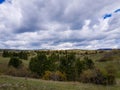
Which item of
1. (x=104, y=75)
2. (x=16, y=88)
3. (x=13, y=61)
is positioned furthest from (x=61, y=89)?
(x=13, y=61)

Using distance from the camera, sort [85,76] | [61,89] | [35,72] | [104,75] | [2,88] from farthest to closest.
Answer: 1. [35,72]
2. [85,76]
3. [104,75]
4. [61,89]
5. [2,88]

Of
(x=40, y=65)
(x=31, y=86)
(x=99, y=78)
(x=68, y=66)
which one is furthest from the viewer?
(x=40, y=65)

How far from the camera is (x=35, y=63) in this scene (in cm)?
5728

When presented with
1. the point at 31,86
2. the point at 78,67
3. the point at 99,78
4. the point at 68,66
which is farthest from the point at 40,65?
the point at 31,86

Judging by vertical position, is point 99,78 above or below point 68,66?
below

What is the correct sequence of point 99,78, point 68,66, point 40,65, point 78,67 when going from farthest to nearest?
point 40,65, point 68,66, point 78,67, point 99,78

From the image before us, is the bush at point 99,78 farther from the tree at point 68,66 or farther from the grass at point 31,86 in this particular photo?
the tree at point 68,66

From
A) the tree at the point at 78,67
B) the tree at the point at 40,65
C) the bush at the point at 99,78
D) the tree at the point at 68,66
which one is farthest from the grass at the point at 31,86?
the tree at the point at 40,65

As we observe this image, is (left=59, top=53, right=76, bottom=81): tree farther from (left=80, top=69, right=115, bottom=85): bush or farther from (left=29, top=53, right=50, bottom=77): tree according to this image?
(left=80, top=69, right=115, bottom=85): bush

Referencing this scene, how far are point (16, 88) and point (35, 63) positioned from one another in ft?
138

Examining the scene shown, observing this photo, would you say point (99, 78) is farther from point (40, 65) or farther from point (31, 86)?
point (40, 65)

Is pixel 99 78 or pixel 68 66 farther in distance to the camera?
pixel 68 66

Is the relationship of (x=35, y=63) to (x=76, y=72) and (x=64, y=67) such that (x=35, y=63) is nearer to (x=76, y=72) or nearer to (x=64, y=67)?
(x=64, y=67)

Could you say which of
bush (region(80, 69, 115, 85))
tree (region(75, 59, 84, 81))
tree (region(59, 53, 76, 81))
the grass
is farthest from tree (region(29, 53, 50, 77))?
the grass
